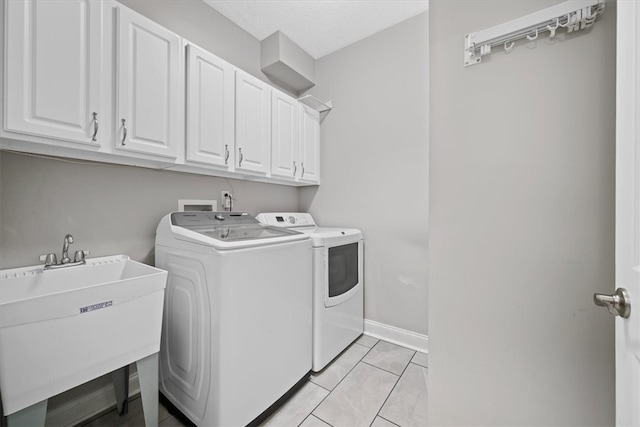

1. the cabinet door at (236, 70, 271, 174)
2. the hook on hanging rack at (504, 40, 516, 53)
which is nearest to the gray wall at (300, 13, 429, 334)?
the cabinet door at (236, 70, 271, 174)

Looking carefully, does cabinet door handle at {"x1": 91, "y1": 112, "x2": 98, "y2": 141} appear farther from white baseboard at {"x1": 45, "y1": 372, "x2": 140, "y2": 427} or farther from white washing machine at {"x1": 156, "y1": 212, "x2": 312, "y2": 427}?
white baseboard at {"x1": 45, "y1": 372, "x2": 140, "y2": 427}

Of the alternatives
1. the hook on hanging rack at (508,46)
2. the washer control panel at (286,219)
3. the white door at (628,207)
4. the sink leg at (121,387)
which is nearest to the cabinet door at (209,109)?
the washer control panel at (286,219)

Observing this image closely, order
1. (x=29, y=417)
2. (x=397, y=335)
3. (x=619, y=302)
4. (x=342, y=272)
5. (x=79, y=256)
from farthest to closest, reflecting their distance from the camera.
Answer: (x=397, y=335) < (x=342, y=272) < (x=79, y=256) < (x=29, y=417) < (x=619, y=302)

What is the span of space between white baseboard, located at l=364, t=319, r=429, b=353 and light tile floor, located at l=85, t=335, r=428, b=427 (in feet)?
0.34

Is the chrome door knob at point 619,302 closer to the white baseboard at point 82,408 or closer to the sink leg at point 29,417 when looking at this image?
the sink leg at point 29,417

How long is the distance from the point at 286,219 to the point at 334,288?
849 mm

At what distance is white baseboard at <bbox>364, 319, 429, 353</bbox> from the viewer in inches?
83.7

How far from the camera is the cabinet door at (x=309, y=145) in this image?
97.3 inches

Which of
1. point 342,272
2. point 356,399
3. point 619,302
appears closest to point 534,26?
point 619,302

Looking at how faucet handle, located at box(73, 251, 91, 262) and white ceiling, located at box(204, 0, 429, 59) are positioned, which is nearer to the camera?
faucet handle, located at box(73, 251, 91, 262)

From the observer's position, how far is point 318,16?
211 cm

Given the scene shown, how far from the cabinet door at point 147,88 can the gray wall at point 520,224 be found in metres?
1.45

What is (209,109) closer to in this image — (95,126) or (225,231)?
(95,126)

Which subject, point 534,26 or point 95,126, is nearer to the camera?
point 534,26
